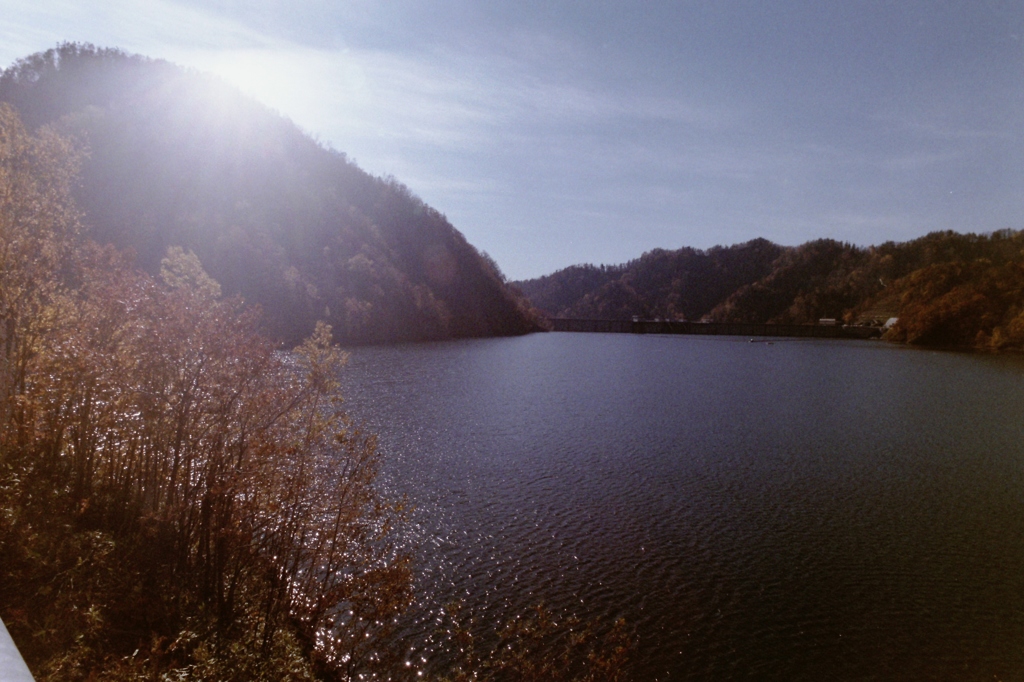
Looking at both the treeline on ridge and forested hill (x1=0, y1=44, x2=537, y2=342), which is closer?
the treeline on ridge

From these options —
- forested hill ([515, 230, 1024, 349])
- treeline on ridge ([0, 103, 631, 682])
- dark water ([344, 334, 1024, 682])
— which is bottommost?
dark water ([344, 334, 1024, 682])

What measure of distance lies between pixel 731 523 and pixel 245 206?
108778 mm

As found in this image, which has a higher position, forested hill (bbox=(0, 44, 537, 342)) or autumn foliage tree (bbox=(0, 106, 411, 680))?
forested hill (bbox=(0, 44, 537, 342))

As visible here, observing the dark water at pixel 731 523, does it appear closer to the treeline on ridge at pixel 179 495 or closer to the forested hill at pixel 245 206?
the treeline on ridge at pixel 179 495

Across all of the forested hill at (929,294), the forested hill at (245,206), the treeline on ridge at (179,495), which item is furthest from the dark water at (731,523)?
the forested hill at (929,294)

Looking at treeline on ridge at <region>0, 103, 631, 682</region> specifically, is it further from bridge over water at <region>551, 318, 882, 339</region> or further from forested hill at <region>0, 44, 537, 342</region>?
bridge over water at <region>551, 318, 882, 339</region>

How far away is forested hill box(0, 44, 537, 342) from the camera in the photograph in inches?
3770

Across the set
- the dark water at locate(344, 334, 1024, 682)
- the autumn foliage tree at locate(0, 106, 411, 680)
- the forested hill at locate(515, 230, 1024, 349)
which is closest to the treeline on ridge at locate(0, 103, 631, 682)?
the autumn foliage tree at locate(0, 106, 411, 680)

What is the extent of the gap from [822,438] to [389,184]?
142 meters

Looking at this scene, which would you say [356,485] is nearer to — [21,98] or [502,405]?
[502,405]

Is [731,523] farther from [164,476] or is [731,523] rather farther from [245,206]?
[245,206]

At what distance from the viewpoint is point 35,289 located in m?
14.5

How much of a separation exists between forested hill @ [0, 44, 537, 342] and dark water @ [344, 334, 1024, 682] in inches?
2069

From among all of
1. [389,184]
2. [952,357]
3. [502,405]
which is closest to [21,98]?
[389,184]
